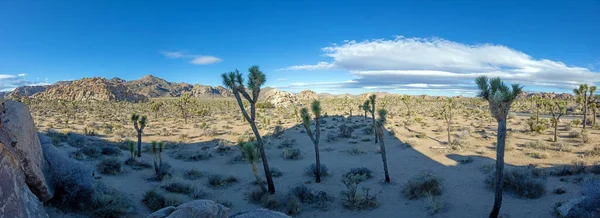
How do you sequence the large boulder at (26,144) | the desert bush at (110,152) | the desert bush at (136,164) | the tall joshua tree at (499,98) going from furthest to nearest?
the desert bush at (110,152), the desert bush at (136,164), the tall joshua tree at (499,98), the large boulder at (26,144)

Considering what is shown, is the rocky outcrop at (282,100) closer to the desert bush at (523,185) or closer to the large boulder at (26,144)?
the desert bush at (523,185)

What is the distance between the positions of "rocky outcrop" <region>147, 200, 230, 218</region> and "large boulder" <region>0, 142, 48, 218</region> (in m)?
2.34

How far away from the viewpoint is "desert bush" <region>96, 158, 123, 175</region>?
14188 millimetres

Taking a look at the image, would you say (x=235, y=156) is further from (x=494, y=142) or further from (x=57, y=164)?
(x=494, y=142)

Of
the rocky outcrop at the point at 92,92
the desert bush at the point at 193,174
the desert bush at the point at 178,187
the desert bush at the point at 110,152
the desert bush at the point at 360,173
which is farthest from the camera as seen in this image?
the rocky outcrop at the point at 92,92

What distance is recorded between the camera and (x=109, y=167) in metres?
14.4

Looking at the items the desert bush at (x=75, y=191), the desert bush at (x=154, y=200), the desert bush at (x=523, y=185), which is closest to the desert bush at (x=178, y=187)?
the desert bush at (x=154, y=200)

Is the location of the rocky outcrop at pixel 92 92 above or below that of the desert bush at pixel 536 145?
above

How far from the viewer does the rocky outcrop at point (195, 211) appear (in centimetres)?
630

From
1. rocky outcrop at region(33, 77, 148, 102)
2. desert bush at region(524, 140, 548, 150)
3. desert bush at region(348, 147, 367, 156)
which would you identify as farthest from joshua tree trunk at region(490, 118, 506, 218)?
rocky outcrop at region(33, 77, 148, 102)

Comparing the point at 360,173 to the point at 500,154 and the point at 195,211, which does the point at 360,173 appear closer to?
the point at 500,154

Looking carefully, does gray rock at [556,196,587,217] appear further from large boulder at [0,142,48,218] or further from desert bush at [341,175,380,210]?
large boulder at [0,142,48,218]

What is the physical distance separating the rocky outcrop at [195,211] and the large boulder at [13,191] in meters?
2.34

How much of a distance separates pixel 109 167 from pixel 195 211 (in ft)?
35.3
